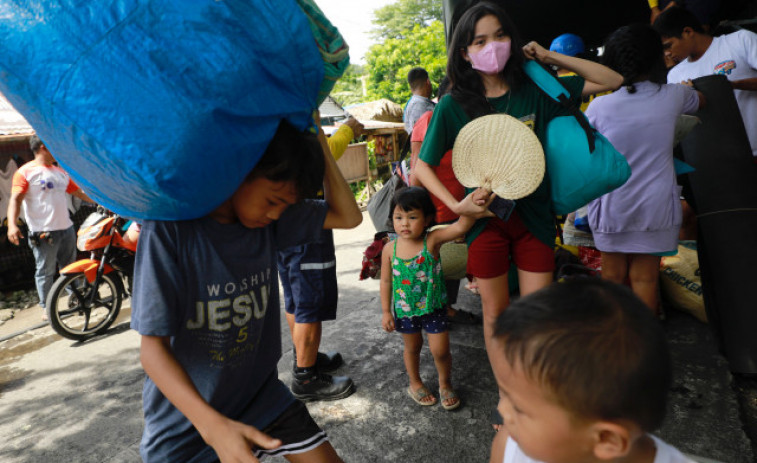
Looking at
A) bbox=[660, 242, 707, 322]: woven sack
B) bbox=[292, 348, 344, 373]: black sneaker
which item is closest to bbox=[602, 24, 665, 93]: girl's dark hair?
bbox=[660, 242, 707, 322]: woven sack

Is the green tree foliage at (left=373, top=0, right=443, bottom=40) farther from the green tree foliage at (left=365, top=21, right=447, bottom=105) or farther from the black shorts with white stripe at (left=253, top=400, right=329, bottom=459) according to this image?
the black shorts with white stripe at (left=253, top=400, right=329, bottom=459)

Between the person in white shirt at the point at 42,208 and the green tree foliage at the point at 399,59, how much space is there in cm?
1861

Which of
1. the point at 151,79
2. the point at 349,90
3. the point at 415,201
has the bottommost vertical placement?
the point at 415,201

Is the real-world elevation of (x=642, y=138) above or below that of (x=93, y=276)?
above

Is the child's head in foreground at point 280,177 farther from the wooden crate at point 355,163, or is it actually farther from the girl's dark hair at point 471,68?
the wooden crate at point 355,163

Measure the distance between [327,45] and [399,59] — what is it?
23.5 m

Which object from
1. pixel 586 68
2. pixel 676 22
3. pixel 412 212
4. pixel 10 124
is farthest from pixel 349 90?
pixel 586 68

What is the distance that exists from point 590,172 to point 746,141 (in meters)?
1.65

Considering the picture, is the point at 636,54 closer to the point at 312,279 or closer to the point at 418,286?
the point at 418,286

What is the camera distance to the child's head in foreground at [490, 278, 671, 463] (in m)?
0.82

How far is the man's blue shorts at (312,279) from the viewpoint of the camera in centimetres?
271

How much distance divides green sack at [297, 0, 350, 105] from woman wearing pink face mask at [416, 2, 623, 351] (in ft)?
3.12

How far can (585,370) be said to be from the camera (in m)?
0.82

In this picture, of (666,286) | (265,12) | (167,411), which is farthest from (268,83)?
(666,286)
